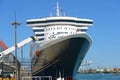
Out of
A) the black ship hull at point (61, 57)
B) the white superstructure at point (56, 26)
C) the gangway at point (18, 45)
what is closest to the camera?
the black ship hull at point (61, 57)

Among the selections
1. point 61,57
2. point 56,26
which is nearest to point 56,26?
point 56,26

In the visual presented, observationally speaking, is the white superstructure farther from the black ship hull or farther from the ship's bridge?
the black ship hull

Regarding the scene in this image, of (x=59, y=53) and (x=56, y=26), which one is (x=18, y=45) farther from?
(x=59, y=53)

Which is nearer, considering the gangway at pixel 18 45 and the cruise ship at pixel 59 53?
the cruise ship at pixel 59 53

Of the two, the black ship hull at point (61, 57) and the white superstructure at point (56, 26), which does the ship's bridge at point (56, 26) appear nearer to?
the white superstructure at point (56, 26)

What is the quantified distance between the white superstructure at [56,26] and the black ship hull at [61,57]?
6.15 m

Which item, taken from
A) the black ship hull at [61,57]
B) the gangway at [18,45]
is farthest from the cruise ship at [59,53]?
the gangway at [18,45]

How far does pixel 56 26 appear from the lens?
66.9 meters

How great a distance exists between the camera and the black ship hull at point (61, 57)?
56.2 meters

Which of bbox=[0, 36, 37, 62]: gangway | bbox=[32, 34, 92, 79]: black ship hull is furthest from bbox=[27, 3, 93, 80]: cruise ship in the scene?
bbox=[0, 36, 37, 62]: gangway

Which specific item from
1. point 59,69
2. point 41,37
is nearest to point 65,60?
point 59,69

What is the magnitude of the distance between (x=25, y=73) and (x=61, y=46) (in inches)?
394

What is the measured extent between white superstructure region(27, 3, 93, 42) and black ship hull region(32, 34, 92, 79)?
6146 mm

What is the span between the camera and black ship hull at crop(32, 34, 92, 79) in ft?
185
